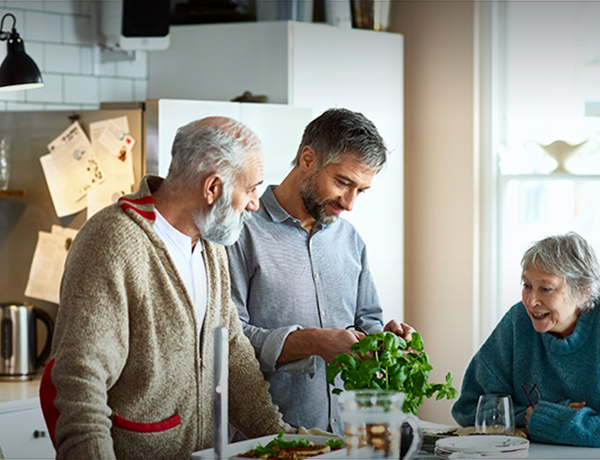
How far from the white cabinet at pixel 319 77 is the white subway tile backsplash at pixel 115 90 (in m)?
0.12

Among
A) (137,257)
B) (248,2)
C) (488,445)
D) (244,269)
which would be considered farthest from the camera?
(248,2)

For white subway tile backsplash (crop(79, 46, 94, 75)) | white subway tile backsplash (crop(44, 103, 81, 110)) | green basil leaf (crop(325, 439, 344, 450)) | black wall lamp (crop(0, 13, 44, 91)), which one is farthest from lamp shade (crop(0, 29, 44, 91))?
green basil leaf (crop(325, 439, 344, 450))

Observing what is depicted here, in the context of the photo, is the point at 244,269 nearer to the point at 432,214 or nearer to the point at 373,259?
the point at 373,259

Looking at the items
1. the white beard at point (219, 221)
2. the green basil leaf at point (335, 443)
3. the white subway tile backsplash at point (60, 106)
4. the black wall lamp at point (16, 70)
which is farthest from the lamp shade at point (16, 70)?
the green basil leaf at point (335, 443)

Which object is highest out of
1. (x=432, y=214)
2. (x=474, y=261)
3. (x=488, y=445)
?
(x=432, y=214)

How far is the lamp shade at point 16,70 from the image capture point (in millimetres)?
2920

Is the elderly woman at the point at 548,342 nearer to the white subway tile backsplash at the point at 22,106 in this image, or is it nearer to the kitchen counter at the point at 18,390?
the kitchen counter at the point at 18,390

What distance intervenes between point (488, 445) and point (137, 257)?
893 mm

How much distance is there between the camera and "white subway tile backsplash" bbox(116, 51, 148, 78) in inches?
150

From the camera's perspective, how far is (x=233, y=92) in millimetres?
3477

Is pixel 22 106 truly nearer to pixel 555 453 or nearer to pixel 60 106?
pixel 60 106

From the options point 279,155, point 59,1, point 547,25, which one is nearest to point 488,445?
point 279,155

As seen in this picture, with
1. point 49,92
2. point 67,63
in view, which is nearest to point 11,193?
point 49,92

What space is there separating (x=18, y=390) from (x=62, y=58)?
166cm
